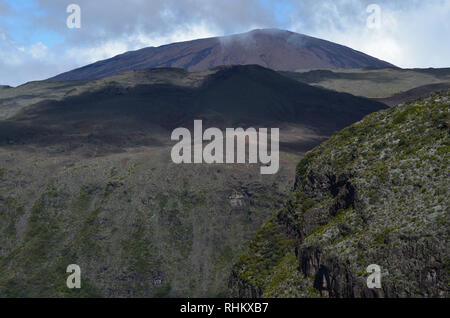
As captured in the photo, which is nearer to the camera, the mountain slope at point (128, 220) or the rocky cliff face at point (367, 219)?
the rocky cliff face at point (367, 219)

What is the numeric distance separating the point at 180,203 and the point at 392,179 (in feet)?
318

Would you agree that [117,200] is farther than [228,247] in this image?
Yes

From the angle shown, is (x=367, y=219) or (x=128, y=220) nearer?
(x=367, y=219)

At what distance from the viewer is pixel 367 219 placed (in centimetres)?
2659

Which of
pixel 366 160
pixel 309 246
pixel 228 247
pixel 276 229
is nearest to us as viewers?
pixel 309 246

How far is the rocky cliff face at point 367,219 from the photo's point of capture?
76.3ft

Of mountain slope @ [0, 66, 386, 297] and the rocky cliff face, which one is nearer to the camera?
the rocky cliff face

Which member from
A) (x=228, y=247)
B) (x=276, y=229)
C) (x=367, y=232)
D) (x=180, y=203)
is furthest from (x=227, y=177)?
(x=367, y=232)

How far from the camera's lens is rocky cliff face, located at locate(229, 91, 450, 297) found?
76.3 feet

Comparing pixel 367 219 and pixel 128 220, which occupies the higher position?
pixel 367 219

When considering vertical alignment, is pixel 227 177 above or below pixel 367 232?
above
